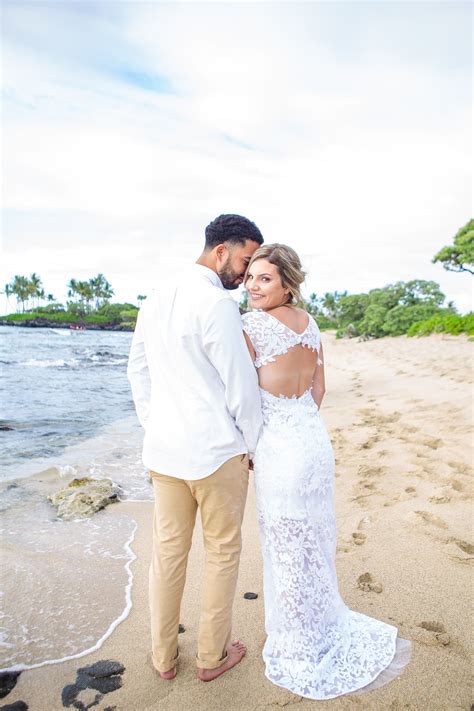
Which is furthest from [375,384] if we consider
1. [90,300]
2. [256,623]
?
[90,300]

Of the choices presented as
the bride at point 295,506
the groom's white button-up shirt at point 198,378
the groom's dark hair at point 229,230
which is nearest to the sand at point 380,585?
the bride at point 295,506

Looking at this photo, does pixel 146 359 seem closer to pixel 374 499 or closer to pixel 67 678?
pixel 67 678

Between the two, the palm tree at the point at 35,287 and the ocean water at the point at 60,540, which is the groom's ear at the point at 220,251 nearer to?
the ocean water at the point at 60,540

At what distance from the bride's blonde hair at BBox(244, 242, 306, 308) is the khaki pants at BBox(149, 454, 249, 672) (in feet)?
2.82

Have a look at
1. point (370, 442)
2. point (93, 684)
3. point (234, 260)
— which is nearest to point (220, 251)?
point (234, 260)

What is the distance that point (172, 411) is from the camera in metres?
2.29

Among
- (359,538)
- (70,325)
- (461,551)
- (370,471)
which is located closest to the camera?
A: (461,551)

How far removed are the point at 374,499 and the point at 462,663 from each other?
204 cm

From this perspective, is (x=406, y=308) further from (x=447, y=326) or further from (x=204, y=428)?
(x=204, y=428)

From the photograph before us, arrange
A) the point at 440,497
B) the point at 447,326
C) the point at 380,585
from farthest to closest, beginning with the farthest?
the point at 447,326, the point at 440,497, the point at 380,585


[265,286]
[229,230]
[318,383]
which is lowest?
[318,383]

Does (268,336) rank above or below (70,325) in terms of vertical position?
below

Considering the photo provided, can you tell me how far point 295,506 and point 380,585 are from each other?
1.19m

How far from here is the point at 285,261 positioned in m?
2.33
